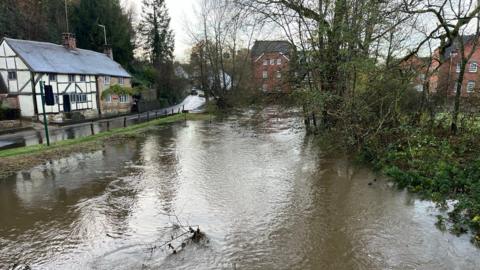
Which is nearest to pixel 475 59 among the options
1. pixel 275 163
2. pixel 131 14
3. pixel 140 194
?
pixel 275 163

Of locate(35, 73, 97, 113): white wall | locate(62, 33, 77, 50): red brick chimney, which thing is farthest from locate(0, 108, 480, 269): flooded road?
locate(62, 33, 77, 50): red brick chimney

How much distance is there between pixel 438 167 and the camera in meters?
9.35

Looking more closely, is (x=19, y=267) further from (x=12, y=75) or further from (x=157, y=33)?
(x=157, y=33)

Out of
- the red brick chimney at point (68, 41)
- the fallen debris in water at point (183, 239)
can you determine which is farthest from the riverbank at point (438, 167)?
the red brick chimney at point (68, 41)

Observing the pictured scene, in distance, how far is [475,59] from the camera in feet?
111

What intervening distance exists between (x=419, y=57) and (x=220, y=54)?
26.1m

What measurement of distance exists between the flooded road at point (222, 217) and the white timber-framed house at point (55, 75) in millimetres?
14211

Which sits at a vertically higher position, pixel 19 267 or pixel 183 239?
pixel 183 239

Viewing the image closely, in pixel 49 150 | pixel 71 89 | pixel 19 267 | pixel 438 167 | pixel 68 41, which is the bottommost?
pixel 19 267

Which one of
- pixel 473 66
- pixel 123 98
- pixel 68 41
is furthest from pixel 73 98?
pixel 473 66

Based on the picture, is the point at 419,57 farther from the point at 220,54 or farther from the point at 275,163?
the point at 220,54

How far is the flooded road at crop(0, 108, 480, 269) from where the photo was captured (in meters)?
6.10

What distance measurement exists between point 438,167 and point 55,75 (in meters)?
26.4

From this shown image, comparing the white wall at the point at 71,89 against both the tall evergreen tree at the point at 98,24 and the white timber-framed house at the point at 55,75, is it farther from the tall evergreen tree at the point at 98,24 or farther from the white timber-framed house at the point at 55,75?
the tall evergreen tree at the point at 98,24
